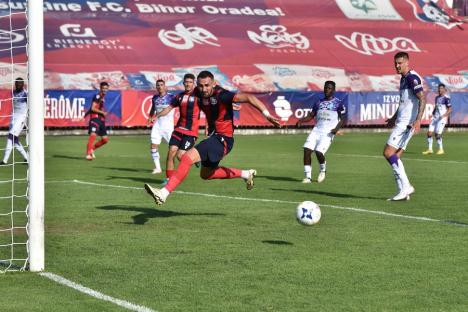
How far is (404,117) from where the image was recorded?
1595 cm

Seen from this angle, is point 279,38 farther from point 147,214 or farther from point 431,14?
point 147,214

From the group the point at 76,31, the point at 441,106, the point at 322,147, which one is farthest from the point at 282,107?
the point at 322,147

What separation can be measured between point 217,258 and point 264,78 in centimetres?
3838

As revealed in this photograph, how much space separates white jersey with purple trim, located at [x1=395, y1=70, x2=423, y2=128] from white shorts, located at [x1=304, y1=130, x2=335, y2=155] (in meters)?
4.36

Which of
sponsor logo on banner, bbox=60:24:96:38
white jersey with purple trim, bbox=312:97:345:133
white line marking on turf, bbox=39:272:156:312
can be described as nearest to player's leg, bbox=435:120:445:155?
white jersey with purple trim, bbox=312:97:345:133

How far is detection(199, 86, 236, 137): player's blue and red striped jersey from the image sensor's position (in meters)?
13.3

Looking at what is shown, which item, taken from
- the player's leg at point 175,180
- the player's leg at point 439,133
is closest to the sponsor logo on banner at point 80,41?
the player's leg at point 439,133

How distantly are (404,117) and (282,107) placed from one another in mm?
28197

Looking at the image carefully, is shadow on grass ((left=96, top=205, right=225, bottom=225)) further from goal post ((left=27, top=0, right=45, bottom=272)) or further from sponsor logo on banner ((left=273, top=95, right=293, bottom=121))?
sponsor logo on banner ((left=273, top=95, right=293, bottom=121))

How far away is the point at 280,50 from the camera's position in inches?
1975

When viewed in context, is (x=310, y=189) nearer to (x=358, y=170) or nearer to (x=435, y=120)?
(x=358, y=170)

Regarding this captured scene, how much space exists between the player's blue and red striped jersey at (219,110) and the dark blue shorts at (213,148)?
0.11 meters

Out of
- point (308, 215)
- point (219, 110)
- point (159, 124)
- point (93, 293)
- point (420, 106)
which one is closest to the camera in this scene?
point (93, 293)

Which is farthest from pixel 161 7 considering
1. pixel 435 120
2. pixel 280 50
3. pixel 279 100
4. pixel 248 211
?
pixel 248 211
